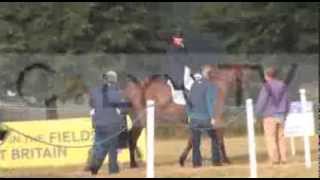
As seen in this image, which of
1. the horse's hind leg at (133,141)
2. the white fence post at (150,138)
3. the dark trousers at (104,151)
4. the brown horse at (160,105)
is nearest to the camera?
the white fence post at (150,138)

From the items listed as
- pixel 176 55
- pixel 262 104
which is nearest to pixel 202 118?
pixel 262 104

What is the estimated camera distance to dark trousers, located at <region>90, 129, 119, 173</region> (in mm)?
9422

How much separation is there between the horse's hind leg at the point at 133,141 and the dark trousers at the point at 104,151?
0.52 m

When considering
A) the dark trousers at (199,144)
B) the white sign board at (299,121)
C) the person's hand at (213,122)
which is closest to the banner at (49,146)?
the dark trousers at (199,144)

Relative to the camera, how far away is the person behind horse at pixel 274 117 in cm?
979

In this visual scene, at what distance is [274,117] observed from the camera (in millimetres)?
9852

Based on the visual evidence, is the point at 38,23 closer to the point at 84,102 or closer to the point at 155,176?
the point at 84,102

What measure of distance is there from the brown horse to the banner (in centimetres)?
23

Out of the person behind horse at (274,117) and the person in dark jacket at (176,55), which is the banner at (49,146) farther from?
the person in dark jacket at (176,55)

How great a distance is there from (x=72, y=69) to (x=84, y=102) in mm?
1454

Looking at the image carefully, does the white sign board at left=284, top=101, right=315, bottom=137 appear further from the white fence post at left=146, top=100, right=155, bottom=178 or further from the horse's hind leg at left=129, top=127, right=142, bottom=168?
the white fence post at left=146, top=100, right=155, bottom=178

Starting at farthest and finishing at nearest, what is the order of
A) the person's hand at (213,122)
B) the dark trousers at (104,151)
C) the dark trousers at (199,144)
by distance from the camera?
the person's hand at (213,122) → the dark trousers at (199,144) → the dark trousers at (104,151)

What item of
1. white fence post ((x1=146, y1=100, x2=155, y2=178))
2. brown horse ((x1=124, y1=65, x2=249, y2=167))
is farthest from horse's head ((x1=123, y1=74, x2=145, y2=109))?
white fence post ((x1=146, y1=100, x2=155, y2=178))

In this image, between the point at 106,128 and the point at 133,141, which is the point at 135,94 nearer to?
the point at 133,141
